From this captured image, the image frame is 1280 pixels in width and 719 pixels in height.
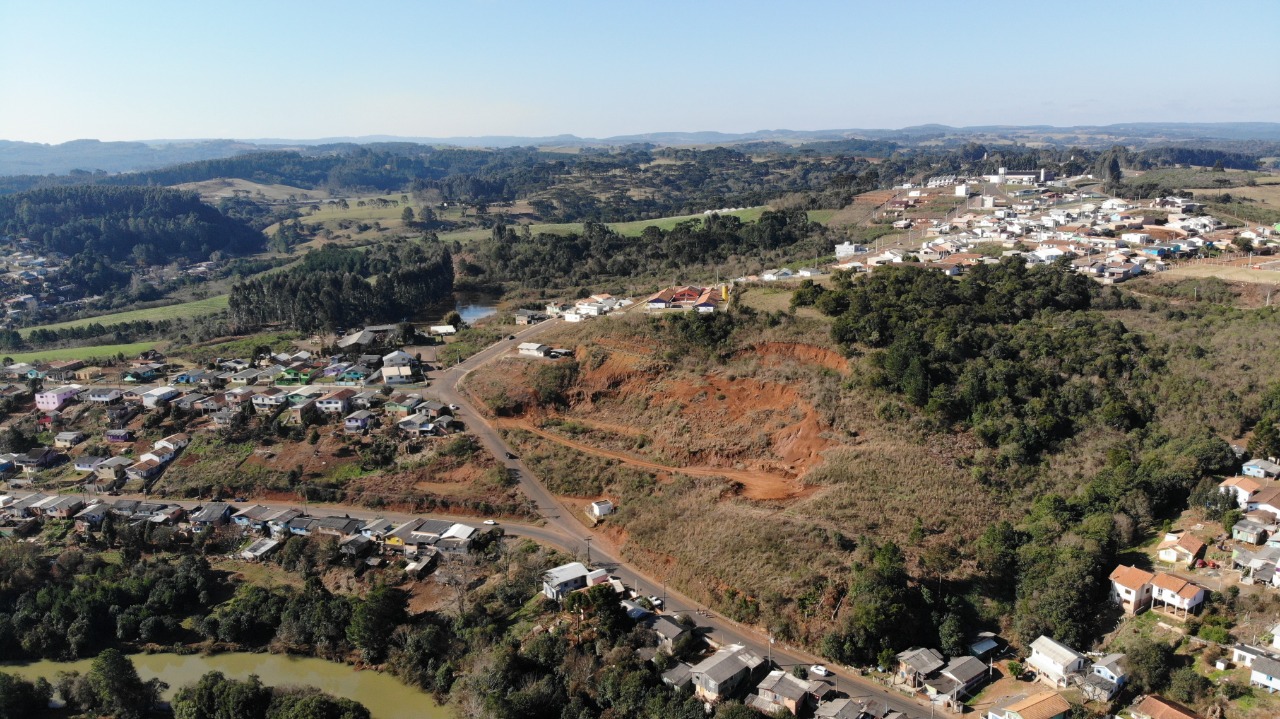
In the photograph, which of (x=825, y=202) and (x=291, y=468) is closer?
(x=291, y=468)

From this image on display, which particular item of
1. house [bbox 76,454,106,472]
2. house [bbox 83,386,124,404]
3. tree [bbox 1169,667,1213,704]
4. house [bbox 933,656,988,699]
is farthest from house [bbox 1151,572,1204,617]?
house [bbox 83,386,124,404]

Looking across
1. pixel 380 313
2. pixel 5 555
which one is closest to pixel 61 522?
pixel 5 555

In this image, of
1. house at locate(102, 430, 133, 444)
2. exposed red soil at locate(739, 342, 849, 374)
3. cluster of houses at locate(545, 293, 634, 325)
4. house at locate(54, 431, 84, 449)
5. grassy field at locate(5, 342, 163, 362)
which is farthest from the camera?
grassy field at locate(5, 342, 163, 362)

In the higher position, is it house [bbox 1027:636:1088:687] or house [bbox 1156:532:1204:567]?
house [bbox 1156:532:1204:567]

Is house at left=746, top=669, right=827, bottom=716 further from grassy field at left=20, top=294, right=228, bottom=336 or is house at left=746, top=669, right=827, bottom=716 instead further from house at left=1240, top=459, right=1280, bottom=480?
grassy field at left=20, top=294, right=228, bottom=336

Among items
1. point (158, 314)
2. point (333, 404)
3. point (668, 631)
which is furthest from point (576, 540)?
point (158, 314)

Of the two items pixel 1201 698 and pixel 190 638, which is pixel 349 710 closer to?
pixel 190 638
